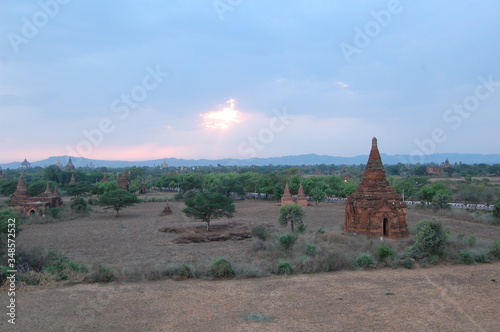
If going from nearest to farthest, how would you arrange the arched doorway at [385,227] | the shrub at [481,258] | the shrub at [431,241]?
the shrub at [481,258] < the shrub at [431,241] < the arched doorway at [385,227]

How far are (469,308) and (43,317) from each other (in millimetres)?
10571

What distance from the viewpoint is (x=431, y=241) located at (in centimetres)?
1391

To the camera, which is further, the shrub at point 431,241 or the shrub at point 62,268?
the shrub at point 431,241

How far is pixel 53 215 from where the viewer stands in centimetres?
3175

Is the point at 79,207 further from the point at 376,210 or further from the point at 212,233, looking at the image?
the point at 376,210

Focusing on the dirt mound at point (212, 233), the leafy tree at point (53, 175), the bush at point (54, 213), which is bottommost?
the dirt mound at point (212, 233)

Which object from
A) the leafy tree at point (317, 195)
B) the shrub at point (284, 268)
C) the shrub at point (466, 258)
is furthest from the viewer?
the leafy tree at point (317, 195)

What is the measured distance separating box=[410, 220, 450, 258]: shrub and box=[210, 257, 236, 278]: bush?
7.20 m

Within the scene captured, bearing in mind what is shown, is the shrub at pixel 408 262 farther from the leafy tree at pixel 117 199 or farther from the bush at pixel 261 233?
the leafy tree at pixel 117 199

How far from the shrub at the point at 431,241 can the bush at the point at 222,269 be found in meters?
7.20

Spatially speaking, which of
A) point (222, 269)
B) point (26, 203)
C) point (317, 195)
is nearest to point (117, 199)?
point (26, 203)

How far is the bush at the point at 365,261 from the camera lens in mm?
13259

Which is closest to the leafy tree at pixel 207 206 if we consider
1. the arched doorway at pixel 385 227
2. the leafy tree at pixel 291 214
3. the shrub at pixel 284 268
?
the leafy tree at pixel 291 214

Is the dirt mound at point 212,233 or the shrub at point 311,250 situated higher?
the shrub at point 311,250
